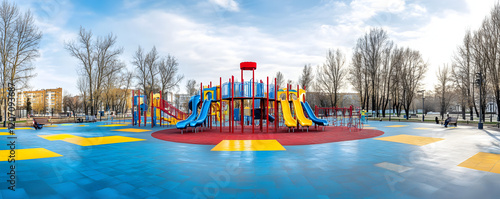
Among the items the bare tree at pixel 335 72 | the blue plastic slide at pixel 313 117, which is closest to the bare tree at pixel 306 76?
the bare tree at pixel 335 72

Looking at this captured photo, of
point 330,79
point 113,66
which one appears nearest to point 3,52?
point 113,66

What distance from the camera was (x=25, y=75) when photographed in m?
32.3

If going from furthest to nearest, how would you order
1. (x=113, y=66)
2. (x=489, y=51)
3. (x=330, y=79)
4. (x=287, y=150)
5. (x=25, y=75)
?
(x=330, y=79) → (x=113, y=66) → (x=25, y=75) → (x=489, y=51) → (x=287, y=150)

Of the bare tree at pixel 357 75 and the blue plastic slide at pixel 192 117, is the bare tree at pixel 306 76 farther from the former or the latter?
the blue plastic slide at pixel 192 117

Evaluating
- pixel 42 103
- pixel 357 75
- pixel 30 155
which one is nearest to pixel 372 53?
pixel 357 75

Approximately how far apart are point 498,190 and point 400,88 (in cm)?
5060

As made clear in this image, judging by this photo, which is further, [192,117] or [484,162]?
[192,117]

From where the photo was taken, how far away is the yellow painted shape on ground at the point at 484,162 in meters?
7.41

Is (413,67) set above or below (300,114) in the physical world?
above

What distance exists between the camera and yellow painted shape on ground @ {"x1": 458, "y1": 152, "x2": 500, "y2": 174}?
741 centimetres

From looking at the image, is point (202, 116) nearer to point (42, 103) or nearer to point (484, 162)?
point (484, 162)

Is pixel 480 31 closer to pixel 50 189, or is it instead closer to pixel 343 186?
pixel 343 186

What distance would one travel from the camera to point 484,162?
324 inches

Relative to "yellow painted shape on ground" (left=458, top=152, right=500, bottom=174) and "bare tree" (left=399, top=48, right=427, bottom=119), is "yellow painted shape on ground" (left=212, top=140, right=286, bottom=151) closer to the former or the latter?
"yellow painted shape on ground" (left=458, top=152, right=500, bottom=174)
